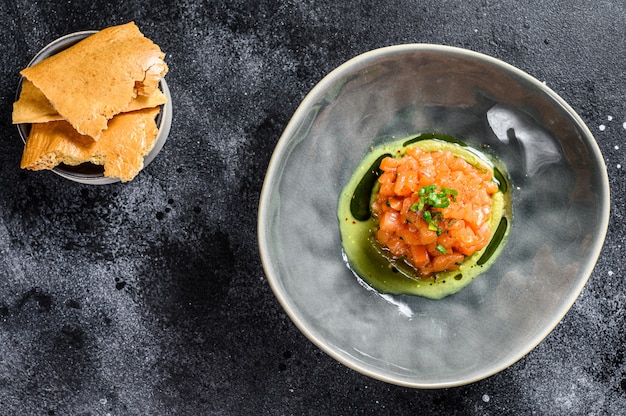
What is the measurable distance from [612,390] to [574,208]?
76 centimetres

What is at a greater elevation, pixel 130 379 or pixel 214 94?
pixel 214 94

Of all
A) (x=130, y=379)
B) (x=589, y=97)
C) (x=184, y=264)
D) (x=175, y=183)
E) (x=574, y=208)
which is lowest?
(x=130, y=379)

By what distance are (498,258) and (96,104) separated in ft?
4.72

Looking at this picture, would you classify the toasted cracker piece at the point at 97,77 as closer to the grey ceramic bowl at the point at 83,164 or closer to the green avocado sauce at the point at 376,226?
the grey ceramic bowl at the point at 83,164

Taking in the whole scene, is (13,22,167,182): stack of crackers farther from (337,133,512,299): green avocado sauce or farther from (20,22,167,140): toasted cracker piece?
(337,133,512,299): green avocado sauce

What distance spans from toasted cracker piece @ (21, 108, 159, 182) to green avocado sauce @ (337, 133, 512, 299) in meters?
0.72

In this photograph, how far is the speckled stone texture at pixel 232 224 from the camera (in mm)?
2207

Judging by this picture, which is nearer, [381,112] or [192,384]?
[381,112]

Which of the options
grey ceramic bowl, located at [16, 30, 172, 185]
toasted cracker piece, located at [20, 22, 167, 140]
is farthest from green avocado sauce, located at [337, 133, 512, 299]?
toasted cracker piece, located at [20, 22, 167, 140]

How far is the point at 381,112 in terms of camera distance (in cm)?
209

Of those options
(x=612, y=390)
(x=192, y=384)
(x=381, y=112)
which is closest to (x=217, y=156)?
(x=381, y=112)

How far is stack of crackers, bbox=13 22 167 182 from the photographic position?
186 centimetres

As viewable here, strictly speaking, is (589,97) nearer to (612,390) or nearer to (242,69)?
(612,390)

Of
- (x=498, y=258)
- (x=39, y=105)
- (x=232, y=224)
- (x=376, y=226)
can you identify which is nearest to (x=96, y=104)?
(x=39, y=105)
